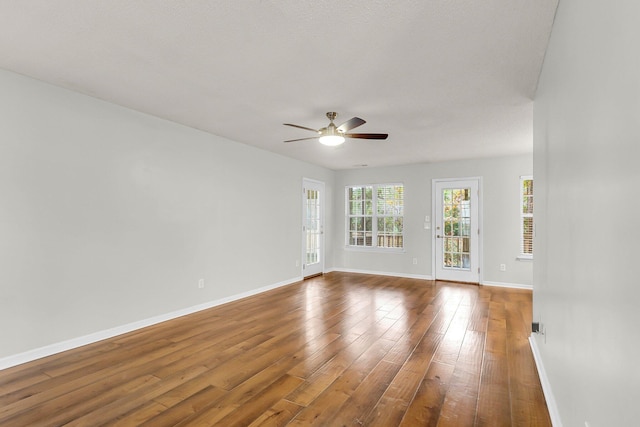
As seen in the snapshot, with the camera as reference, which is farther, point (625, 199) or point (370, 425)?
point (370, 425)

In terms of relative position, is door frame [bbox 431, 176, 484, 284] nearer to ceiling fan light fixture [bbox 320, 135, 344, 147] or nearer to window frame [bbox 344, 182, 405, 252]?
window frame [bbox 344, 182, 405, 252]

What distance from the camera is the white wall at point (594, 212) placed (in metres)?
0.90

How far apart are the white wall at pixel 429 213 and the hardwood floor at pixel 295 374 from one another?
2.02 metres

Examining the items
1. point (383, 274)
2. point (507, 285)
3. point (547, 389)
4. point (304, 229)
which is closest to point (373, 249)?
point (383, 274)

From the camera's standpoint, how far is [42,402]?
2.24 m

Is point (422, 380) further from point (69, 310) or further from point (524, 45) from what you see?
point (69, 310)

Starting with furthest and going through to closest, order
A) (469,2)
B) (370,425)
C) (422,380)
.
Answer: (422,380), (370,425), (469,2)

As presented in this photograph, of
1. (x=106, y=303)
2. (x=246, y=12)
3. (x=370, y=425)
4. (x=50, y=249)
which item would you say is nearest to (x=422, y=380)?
(x=370, y=425)

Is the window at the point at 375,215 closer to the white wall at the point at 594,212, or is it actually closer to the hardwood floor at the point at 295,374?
the hardwood floor at the point at 295,374

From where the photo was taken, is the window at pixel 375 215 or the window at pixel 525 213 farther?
the window at pixel 375 215

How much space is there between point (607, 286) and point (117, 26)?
2878mm

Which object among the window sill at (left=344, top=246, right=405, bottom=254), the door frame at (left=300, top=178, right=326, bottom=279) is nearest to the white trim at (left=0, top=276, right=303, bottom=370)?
the door frame at (left=300, top=178, right=326, bottom=279)

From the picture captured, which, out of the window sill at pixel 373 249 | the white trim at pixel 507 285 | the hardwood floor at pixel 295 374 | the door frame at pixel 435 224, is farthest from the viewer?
the window sill at pixel 373 249

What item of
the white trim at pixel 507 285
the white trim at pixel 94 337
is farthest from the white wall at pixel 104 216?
the white trim at pixel 507 285
